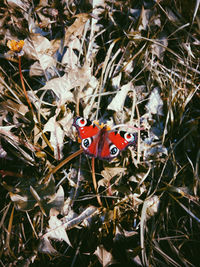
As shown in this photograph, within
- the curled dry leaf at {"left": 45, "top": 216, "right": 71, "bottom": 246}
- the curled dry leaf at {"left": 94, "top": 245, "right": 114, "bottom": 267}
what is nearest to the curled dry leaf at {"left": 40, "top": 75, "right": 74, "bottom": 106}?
the curled dry leaf at {"left": 45, "top": 216, "right": 71, "bottom": 246}

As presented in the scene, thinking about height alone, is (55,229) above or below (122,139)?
below

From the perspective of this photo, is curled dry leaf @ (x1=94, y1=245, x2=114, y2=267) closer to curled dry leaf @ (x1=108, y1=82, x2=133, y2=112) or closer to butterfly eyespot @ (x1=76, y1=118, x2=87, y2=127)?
butterfly eyespot @ (x1=76, y1=118, x2=87, y2=127)

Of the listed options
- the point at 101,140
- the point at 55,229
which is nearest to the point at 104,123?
the point at 101,140

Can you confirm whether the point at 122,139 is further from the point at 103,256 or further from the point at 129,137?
the point at 103,256

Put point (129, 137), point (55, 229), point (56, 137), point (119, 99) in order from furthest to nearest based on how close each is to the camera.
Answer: point (119, 99)
point (56, 137)
point (55, 229)
point (129, 137)

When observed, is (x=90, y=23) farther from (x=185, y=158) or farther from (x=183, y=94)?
(x=185, y=158)

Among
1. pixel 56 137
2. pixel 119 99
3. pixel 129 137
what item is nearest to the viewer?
pixel 129 137

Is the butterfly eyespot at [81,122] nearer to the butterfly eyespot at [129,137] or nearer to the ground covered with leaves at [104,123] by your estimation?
the ground covered with leaves at [104,123]

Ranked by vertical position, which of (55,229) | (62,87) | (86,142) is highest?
(62,87)

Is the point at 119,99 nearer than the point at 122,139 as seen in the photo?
No
